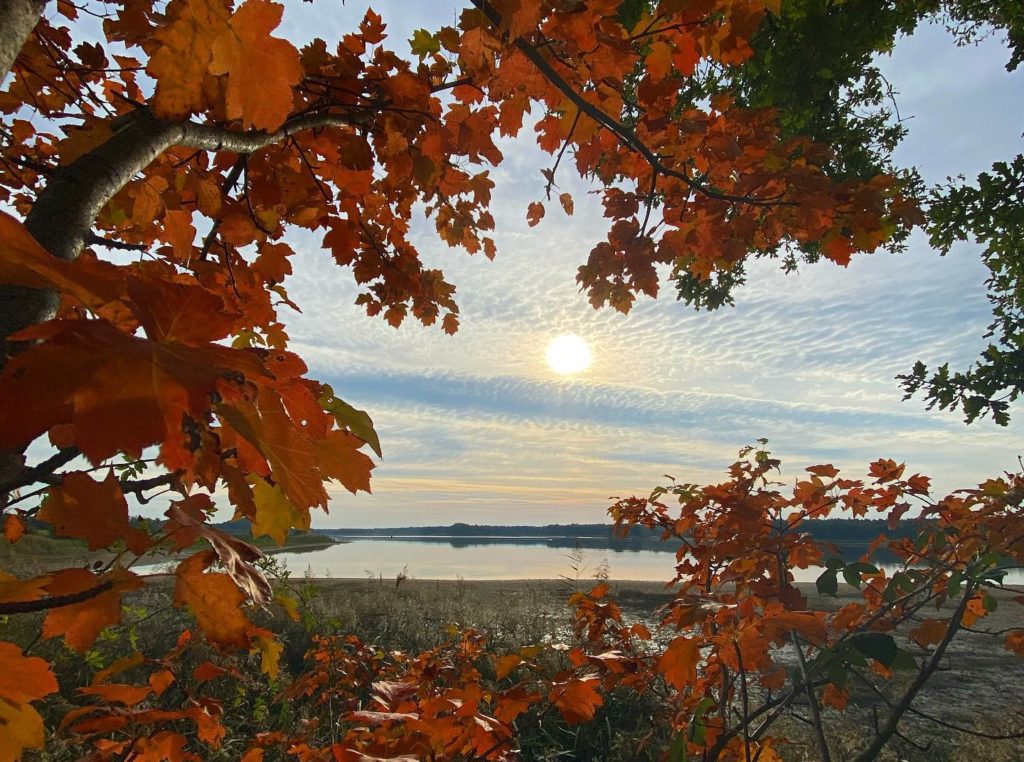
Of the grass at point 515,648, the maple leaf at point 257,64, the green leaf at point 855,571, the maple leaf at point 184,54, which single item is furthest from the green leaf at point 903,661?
the maple leaf at point 184,54

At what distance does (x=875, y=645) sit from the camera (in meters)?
1.52

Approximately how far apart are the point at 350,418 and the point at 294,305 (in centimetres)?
115

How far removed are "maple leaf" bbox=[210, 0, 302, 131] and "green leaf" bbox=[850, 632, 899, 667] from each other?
195 centimetres

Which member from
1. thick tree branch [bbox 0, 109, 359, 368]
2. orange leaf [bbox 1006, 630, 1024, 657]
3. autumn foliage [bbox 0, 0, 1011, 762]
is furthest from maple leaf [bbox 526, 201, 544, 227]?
orange leaf [bbox 1006, 630, 1024, 657]

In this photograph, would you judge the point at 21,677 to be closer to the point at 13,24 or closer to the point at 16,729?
the point at 16,729

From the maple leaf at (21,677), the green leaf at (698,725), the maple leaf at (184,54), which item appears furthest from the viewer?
the green leaf at (698,725)

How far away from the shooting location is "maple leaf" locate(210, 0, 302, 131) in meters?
1.01

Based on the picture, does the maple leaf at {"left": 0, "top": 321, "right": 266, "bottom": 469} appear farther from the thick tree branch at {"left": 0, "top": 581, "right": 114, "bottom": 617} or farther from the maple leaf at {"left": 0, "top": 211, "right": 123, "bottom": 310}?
the thick tree branch at {"left": 0, "top": 581, "right": 114, "bottom": 617}

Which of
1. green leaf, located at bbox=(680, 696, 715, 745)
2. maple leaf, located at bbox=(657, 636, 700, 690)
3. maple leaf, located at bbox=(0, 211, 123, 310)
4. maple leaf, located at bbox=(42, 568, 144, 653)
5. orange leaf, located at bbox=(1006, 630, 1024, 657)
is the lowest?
orange leaf, located at bbox=(1006, 630, 1024, 657)

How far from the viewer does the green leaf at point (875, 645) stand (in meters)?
1.48

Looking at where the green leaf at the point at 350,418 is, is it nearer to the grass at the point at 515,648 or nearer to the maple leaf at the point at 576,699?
the maple leaf at the point at 576,699

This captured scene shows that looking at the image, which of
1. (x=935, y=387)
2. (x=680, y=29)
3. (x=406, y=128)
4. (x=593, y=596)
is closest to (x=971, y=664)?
(x=935, y=387)

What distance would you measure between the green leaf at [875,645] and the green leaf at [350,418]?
4.75 feet

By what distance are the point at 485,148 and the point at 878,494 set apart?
3103mm
